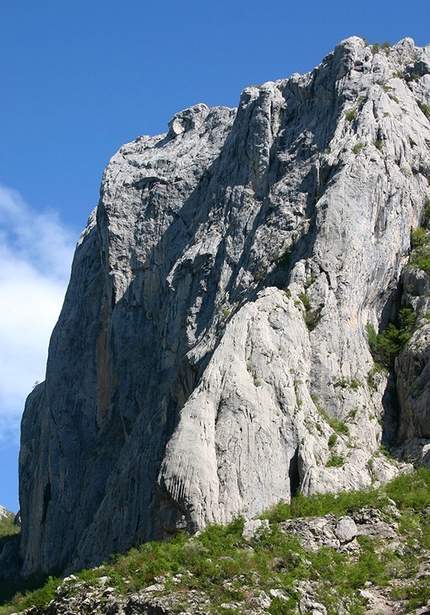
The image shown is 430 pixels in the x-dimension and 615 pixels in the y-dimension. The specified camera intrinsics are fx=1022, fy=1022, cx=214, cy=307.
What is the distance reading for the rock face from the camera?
30.6 m

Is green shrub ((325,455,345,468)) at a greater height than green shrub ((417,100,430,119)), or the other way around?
green shrub ((417,100,430,119))

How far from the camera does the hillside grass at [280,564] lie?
2486 centimetres

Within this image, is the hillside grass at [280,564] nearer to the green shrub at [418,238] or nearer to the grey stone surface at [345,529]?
the grey stone surface at [345,529]

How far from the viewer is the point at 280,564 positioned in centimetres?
2595

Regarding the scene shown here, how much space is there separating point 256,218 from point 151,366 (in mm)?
10090

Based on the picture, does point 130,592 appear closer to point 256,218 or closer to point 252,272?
point 252,272

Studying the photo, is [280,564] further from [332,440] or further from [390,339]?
[390,339]

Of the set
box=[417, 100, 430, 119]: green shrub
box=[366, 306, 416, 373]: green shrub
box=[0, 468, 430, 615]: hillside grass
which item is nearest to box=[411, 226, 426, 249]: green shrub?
box=[366, 306, 416, 373]: green shrub

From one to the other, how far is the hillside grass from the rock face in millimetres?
1242

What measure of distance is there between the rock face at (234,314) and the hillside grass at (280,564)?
1.24m

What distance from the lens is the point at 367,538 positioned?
27.1m

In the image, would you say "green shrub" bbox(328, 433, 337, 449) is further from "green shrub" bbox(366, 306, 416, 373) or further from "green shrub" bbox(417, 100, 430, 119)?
"green shrub" bbox(417, 100, 430, 119)

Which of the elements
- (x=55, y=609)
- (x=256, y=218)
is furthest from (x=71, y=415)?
(x=55, y=609)

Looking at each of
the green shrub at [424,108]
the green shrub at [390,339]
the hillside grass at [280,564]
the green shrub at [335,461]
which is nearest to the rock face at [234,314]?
the green shrub at [335,461]
